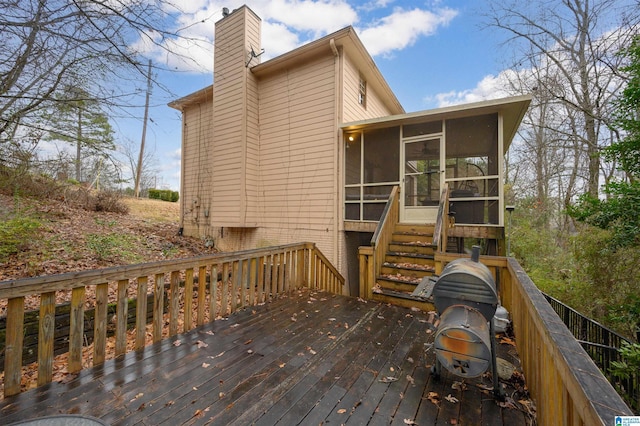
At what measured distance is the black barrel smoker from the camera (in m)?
1.86

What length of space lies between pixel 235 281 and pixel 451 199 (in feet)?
15.7

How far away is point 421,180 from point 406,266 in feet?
8.54

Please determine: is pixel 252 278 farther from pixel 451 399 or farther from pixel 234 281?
pixel 451 399

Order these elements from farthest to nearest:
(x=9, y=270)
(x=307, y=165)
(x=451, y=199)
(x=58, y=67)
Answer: (x=307, y=165)
(x=451, y=199)
(x=9, y=270)
(x=58, y=67)

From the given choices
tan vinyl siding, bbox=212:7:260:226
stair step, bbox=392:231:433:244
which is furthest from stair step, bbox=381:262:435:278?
tan vinyl siding, bbox=212:7:260:226

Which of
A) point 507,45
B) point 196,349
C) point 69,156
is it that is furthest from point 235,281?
point 507,45

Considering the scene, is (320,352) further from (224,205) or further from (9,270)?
(224,205)

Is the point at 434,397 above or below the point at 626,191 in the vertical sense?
below

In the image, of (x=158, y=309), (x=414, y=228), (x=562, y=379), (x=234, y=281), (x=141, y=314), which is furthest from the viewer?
(x=414, y=228)

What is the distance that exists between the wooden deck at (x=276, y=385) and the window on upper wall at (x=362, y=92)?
6.57m

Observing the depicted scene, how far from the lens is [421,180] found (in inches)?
252

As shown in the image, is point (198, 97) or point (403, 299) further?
point (198, 97)

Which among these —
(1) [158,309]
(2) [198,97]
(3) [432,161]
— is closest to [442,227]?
(3) [432,161]

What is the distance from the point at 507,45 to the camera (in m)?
9.03
